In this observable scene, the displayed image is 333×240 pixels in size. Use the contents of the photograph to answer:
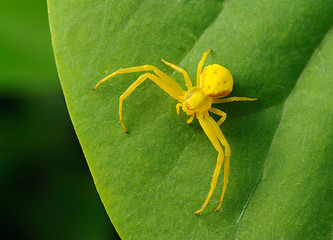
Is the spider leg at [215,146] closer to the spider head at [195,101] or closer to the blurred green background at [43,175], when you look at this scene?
the spider head at [195,101]

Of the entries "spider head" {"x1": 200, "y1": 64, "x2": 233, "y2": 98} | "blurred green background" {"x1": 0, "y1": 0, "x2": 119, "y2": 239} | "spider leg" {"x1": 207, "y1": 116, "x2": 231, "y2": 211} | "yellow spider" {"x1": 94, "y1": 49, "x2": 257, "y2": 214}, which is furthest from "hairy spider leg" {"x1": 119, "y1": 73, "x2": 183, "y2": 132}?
"blurred green background" {"x1": 0, "y1": 0, "x2": 119, "y2": 239}

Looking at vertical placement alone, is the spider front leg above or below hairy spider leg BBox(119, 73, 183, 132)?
below

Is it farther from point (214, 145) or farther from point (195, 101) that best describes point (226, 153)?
point (195, 101)

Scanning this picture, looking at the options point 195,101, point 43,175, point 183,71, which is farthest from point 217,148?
point 43,175

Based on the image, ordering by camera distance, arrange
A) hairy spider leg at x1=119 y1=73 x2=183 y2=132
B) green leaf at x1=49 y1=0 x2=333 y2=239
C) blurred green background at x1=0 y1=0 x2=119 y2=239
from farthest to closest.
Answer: blurred green background at x1=0 y1=0 x2=119 y2=239 < hairy spider leg at x1=119 y1=73 x2=183 y2=132 < green leaf at x1=49 y1=0 x2=333 y2=239

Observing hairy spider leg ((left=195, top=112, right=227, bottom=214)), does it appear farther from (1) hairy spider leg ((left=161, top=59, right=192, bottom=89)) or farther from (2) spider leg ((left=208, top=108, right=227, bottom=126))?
(1) hairy spider leg ((left=161, top=59, right=192, bottom=89))

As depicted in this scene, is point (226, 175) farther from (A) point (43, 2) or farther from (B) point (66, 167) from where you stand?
(A) point (43, 2)
